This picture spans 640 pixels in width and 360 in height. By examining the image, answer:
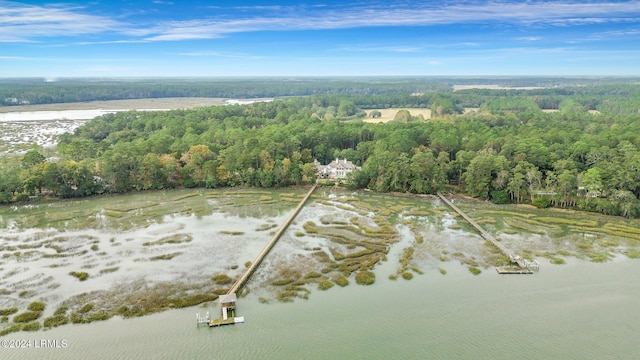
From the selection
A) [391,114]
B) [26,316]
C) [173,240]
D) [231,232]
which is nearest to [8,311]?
[26,316]

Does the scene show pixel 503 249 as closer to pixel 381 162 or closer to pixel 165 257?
pixel 381 162

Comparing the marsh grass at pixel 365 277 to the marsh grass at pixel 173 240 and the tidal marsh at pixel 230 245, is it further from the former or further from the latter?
the marsh grass at pixel 173 240

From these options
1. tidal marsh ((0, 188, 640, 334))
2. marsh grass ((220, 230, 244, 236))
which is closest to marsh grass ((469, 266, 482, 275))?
tidal marsh ((0, 188, 640, 334))

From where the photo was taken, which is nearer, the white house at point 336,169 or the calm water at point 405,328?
the calm water at point 405,328

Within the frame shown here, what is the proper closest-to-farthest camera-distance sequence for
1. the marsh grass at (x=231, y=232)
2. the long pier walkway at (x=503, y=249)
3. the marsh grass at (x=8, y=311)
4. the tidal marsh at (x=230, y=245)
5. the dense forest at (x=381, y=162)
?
the marsh grass at (x=8, y=311) < the tidal marsh at (x=230, y=245) < the long pier walkway at (x=503, y=249) < the marsh grass at (x=231, y=232) < the dense forest at (x=381, y=162)

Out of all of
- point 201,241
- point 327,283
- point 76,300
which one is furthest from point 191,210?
point 327,283

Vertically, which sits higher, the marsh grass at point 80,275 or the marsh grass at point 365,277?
the marsh grass at point 80,275

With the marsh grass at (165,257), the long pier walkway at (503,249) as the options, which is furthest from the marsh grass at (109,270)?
the long pier walkway at (503,249)
